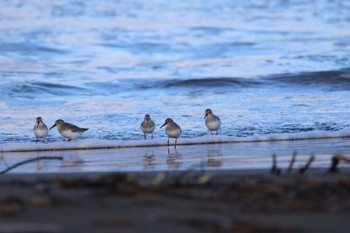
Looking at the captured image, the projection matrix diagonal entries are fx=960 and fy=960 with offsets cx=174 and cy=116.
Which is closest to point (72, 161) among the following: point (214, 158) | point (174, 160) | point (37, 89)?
point (174, 160)

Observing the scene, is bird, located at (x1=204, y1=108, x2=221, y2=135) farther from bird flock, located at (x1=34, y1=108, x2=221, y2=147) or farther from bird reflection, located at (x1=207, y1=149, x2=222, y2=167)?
bird reflection, located at (x1=207, y1=149, x2=222, y2=167)

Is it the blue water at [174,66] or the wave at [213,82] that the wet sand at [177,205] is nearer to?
the blue water at [174,66]

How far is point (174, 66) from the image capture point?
22578 mm

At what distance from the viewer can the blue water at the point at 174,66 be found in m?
14.2

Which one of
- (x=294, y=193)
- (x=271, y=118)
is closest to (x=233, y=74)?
(x=271, y=118)

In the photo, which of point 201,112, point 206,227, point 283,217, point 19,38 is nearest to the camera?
point 206,227

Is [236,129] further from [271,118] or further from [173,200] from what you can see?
[173,200]

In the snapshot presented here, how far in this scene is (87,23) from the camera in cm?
3186

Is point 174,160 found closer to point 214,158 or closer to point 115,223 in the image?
point 214,158

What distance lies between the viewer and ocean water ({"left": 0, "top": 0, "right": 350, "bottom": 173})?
46.0ft

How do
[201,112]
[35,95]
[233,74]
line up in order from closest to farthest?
[201,112] → [35,95] → [233,74]

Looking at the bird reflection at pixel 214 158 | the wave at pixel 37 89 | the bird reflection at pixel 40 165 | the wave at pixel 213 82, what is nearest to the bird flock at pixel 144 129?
the bird reflection at pixel 214 158

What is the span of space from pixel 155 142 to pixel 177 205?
7182 millimetres

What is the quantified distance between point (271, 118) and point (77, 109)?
358 cm
